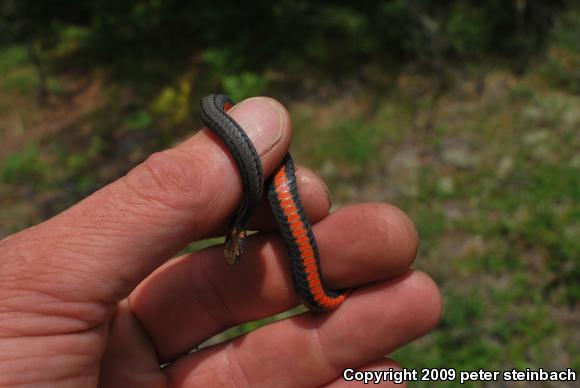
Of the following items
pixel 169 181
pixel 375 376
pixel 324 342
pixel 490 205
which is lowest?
pixel 490 205

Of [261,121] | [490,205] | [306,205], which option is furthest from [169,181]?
[490,205]

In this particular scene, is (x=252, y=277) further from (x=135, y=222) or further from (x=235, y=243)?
(x=135, y=222)

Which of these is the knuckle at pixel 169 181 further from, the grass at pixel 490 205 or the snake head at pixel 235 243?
the grass at pixel 490 205

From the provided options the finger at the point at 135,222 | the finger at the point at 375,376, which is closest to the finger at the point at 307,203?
the finger at the point at 135,222

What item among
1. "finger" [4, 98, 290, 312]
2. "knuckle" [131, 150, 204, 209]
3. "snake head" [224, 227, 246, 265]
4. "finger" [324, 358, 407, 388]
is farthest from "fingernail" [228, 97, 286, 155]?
"finger" [324, 358, 407, 388]

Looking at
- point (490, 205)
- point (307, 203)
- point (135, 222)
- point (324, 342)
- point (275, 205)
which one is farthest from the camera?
point (490, 205)

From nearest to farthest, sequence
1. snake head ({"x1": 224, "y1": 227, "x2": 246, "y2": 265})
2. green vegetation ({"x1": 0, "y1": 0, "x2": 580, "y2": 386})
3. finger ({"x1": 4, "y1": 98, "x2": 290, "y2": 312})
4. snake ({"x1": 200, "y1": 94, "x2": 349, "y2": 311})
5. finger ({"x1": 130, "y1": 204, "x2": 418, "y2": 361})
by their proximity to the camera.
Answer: finger ({"x1": 4, "y1": 98, "x2": 290, "y2": 312}), snake ({"x1": 200, "y1": 94, "x2": 349, "y2": 311}), snake head ({"x1": 224, "y1": 227, "x2": 246, "y2": 265}), finger ({"x1": 130, "y1": 204, "x2": 418, "y2": 361}), green vegetation ({"x1": 0, "y1": 0, "x2": 580, "y2": 386})

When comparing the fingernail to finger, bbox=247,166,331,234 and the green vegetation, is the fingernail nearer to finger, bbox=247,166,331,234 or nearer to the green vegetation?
finger, bbox=247,166,331,234
